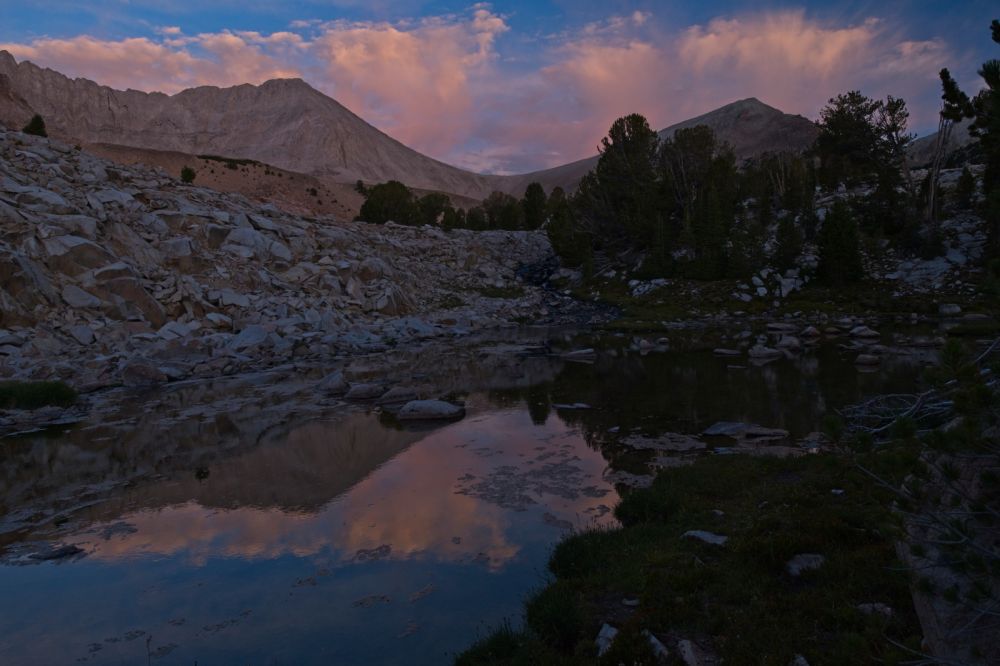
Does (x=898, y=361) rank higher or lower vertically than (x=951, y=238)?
lower

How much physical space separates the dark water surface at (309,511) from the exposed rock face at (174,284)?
6.66 metres

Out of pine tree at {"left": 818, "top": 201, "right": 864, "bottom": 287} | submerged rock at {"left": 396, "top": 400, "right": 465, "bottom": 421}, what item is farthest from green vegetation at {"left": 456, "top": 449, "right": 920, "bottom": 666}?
pine tree at {"left": 818, "top": 201, "right": 864, "bottom": 287}

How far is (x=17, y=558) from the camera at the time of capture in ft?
33.8

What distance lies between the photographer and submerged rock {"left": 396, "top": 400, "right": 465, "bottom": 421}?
20.0 meters

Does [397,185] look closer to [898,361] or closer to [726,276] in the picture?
[726,276]

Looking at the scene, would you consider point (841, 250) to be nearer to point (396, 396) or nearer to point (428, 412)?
point (396, 396)

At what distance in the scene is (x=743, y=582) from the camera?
23.7 ft

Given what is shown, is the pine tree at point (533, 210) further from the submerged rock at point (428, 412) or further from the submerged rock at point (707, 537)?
the submerged rock at point (707, 537)

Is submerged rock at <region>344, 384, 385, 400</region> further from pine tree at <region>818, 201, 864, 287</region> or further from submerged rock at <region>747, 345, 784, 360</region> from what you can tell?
pine tree at <region>818, 201, 864, 287</region>

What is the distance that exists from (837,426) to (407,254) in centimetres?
6167

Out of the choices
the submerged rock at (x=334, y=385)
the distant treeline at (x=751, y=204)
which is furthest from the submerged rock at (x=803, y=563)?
the distant treeline at (x=751, y=204)

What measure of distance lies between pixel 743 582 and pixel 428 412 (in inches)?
556

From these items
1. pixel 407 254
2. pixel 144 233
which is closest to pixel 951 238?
pixel 407 254

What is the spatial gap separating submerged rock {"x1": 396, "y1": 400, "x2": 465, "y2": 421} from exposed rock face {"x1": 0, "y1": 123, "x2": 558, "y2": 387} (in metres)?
14.4
